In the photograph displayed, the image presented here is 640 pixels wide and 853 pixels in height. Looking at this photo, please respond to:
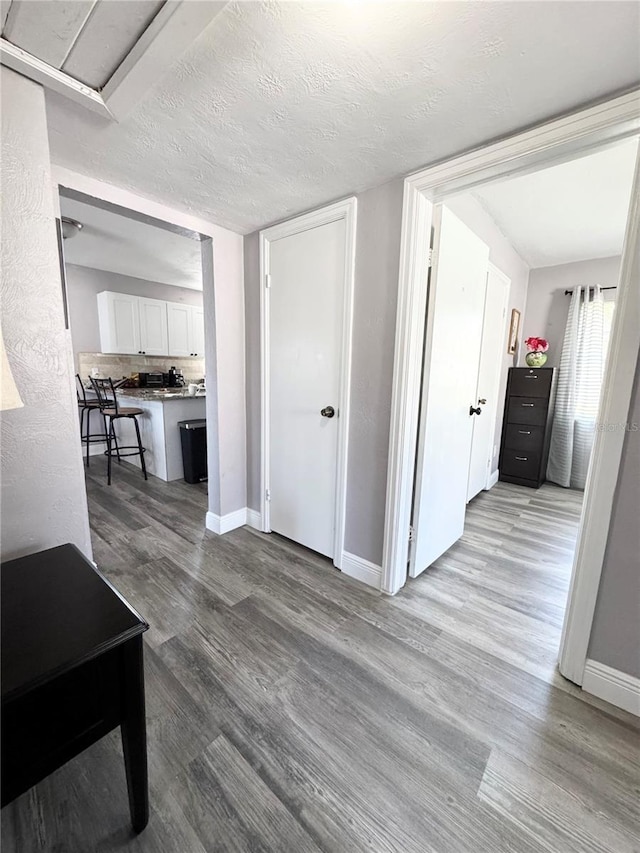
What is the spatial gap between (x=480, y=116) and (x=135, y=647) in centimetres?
198

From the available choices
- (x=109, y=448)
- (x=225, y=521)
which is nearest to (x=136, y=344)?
(x=109, y=448)

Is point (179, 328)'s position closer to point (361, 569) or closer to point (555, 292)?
point (361, 569)

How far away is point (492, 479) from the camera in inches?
145

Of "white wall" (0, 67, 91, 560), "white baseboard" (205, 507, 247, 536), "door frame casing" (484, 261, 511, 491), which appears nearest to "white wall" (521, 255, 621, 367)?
"door frame casing" (484, 261, 511, 491)

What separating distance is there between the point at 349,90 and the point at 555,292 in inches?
143

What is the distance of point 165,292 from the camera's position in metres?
5.12

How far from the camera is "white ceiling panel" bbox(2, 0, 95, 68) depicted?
87 centimetres

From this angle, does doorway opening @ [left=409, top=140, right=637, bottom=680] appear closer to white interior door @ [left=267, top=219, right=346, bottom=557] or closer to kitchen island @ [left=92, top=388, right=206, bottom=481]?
white interior door @ [left=267, top=219, right=346, bottom=557]

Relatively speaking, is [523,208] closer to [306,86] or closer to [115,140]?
[306,86]

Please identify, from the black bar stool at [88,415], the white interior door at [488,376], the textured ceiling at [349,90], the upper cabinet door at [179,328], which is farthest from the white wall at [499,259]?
the upper cabinet door at [179,328]

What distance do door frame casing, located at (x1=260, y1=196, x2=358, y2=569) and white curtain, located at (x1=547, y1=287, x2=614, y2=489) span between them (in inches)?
118

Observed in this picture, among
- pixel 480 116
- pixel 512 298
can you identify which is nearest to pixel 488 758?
pixel 480 116

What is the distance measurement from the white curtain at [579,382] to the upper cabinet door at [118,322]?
17.4 ft

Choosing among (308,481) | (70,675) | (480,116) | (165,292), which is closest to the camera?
(70,675)
